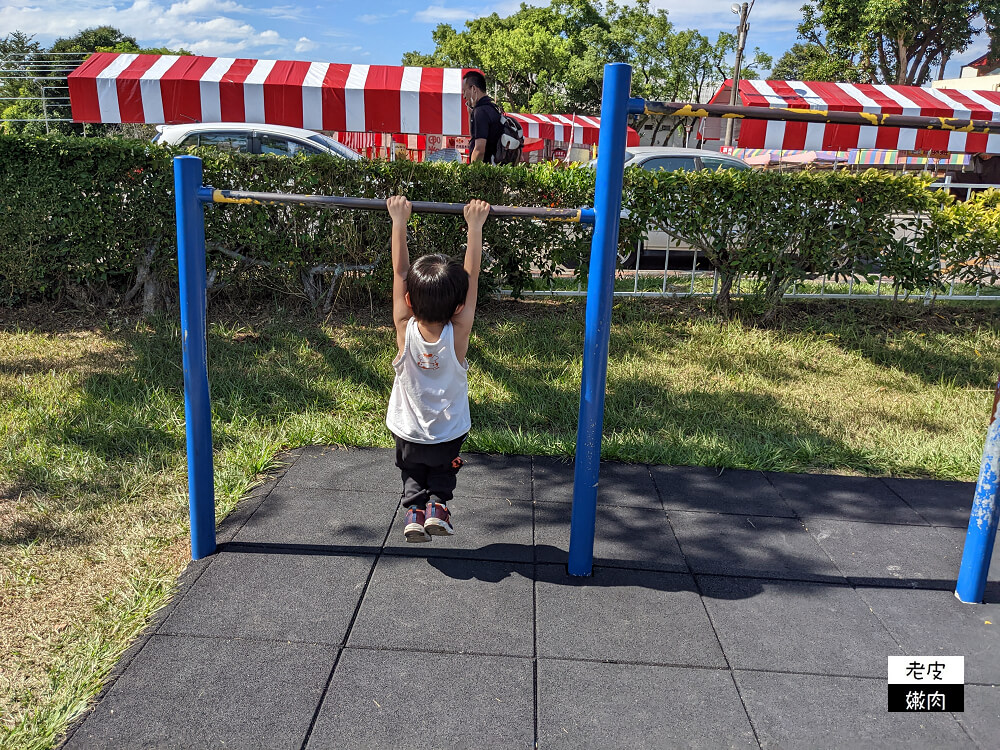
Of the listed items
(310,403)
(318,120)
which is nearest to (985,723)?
(310,403)

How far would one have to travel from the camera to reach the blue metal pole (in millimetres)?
2398

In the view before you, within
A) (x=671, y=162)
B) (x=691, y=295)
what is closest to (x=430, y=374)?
(x=691, y=295)

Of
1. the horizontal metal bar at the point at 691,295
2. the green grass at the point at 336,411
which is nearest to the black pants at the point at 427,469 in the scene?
the green grass at the point at 336,411

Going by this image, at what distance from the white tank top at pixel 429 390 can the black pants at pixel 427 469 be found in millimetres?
54

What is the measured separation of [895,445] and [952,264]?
2.71m

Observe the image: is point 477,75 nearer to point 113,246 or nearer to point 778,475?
point 113,246

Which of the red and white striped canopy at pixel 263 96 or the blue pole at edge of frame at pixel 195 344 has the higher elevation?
the red and white striped canopy at pixel 263 96

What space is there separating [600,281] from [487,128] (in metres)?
3.95

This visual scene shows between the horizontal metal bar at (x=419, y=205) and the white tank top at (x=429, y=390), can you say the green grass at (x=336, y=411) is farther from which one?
the horizontal metal bar at (x=419, y=205)

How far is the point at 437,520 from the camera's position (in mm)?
2721

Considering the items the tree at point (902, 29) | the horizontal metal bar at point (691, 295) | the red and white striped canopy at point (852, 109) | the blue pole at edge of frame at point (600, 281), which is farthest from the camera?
the tree at point (902, 29)

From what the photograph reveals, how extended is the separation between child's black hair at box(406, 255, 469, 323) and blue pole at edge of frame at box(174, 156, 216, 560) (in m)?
0.72

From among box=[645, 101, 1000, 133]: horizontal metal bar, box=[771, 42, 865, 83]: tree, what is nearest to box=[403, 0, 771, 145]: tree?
box=[771, 42, 865, 83]: tree

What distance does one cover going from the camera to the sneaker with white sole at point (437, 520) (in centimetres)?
271
